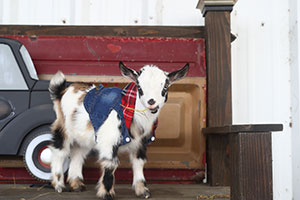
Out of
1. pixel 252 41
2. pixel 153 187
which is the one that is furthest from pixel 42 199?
pixel 252 41

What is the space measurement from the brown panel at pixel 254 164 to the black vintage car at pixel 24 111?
37.8 inches

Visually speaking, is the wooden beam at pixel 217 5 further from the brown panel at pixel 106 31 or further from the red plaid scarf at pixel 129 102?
the red plaid scarf at pixel 129 102

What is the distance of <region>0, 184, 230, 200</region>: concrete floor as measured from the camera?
1.30 metres

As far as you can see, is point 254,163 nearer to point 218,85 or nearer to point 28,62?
point 218,85

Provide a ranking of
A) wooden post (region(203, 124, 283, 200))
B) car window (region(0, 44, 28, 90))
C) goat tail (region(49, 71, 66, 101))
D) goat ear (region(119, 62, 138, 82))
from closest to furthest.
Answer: wooden post (region(203, 124, 283, 200))
goat ear (region(119, 62, 138, 82))
goat tail (region(49, 71, 66, 101))
car window (region(0, 44, 28, 90))

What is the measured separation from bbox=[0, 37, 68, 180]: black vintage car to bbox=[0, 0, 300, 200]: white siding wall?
15.6 inches

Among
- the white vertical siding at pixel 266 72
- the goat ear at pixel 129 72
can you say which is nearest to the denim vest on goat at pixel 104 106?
the goat ear at pixel 129 72

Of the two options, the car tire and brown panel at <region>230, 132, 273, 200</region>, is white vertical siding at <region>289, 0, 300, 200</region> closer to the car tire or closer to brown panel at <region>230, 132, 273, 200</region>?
brown panel at <region>230, 132, 273, 200</region>

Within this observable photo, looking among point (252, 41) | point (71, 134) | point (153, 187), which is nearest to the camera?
point (71, 134)

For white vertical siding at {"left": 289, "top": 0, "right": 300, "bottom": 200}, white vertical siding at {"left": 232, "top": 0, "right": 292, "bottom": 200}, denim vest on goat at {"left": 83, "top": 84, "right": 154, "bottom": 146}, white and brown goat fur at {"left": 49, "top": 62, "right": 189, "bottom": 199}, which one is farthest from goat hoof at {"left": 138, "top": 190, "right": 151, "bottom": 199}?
white vertical siding at {"left": 289, "top": 0, "right": 300, "bottom": 200}

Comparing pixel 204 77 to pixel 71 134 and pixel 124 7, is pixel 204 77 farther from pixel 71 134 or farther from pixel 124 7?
pixel 71 134

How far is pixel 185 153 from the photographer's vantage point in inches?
68.3

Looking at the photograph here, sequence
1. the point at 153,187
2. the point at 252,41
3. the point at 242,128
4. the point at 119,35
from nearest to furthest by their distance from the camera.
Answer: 1. the point at 242,128
2. the point at 153,187
3. the point at 119,35
4. the point at 252,41

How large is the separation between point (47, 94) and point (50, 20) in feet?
1.87
